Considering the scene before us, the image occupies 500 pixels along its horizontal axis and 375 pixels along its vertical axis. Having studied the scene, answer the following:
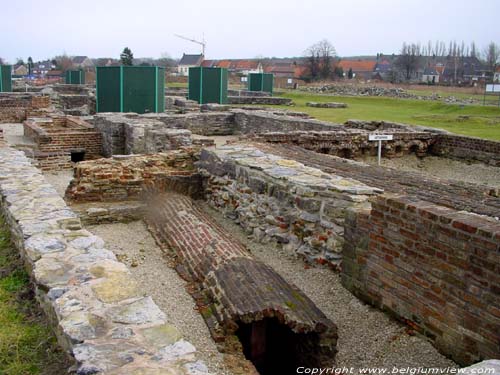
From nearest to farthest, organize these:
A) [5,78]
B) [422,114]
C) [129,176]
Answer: [129,176] < [422,114] < [5,78]

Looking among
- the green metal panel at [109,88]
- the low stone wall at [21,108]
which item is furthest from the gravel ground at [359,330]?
the low stone wall at [21,108]

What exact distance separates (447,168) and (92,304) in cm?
1141

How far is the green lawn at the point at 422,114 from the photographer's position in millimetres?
19516

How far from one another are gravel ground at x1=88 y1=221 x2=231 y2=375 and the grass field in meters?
0.90

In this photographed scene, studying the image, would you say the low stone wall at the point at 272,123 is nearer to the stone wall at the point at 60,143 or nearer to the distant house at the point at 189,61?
the stone wall at the point at 60,143

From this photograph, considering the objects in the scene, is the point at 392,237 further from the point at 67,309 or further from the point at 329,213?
the point at 67,309

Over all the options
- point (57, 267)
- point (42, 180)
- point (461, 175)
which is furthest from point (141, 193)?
point (461, 175)

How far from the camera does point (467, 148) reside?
13.0 metres

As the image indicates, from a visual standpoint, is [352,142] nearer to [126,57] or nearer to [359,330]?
[359,330]

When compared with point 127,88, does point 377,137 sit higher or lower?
lower

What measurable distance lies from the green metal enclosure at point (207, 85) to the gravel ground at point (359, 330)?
774 inches

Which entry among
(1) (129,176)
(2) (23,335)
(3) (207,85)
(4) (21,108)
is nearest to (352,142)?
(1) (129,176)

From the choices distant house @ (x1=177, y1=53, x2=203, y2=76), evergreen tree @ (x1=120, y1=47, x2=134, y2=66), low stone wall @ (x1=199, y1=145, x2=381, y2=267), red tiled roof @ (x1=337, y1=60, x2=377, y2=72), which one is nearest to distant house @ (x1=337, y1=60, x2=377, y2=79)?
red tiled roof @ (x1=337, y1=60, x2=377, y2=72)

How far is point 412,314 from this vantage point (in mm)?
4605
